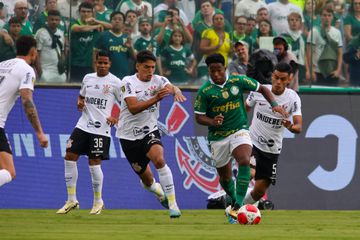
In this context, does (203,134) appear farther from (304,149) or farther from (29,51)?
(29,51)

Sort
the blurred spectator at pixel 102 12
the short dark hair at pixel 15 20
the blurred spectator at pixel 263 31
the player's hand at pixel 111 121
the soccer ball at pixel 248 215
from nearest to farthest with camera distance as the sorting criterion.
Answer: the soccer ball at pixel 248 215 < the player's hand at pixel 111 121 < the short dark hair at pixel 15 20 < the blurred spectator at pixel 102 12 < the blurred spectator at pixel 263 31

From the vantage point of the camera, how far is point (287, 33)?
22.9m

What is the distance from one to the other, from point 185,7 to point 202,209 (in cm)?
383

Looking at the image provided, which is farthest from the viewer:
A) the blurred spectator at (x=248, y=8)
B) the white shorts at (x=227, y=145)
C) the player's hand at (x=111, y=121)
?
the blurred spectator at (x=248, y=8)

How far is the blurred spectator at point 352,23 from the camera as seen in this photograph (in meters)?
23.2

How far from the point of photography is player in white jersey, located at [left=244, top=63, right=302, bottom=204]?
19094 mm

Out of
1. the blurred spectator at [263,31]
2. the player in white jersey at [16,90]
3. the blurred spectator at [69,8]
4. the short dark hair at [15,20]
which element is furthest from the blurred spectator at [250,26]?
the player in white jersey at [16,90]

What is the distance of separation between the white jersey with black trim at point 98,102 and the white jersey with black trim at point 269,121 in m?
2.38

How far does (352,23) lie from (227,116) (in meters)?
6.93

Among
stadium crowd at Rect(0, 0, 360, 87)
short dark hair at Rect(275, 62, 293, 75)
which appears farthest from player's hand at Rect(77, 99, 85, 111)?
short dark hair at Rect(275, 62, 293, 75)

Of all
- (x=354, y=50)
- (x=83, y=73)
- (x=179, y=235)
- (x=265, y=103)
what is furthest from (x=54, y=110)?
(x=179, y=235)

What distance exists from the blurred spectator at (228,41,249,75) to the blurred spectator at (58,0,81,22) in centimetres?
301

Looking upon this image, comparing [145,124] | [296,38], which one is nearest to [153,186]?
[145,124]

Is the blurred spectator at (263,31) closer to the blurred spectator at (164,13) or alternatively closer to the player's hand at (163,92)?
the blurred spectator at (164,13)
